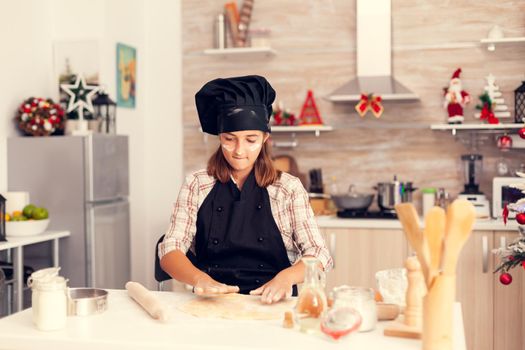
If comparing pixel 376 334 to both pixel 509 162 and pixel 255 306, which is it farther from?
pixel 509 162

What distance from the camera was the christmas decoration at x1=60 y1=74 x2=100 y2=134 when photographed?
15.1 feet

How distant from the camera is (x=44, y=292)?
1.89 metres

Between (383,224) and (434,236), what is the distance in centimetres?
269

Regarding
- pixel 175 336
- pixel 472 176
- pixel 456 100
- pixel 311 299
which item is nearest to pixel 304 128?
pixel 456 100

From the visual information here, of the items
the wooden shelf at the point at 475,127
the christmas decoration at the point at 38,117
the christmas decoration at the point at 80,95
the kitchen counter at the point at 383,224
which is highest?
the christmas decoration at the point at 80,95

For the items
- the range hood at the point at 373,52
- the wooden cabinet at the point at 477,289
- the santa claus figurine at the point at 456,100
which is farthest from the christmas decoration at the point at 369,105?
the wooden cabinet at the point at 477,289

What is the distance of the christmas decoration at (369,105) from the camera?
15.0ft

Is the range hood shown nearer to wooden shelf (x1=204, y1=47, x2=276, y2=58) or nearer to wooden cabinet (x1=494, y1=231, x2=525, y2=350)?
wooden shelf (x1=204, y1=47, x2=276, y2=58)

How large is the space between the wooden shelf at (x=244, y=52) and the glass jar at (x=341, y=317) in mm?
3167

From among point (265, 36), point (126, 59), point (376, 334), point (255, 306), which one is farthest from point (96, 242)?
point (376, 334)

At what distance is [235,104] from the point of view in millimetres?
2498

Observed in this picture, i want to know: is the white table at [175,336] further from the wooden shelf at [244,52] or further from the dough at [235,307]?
the wooden shelf at [244,52]

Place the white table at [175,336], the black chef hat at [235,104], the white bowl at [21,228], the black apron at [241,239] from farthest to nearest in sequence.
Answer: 1. the white bowl at [21,228]
2. the black apron at [241,239]
3. the black chef hat at [235,104]
4. the white table at [175,336]

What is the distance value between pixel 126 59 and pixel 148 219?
3.82 ft
